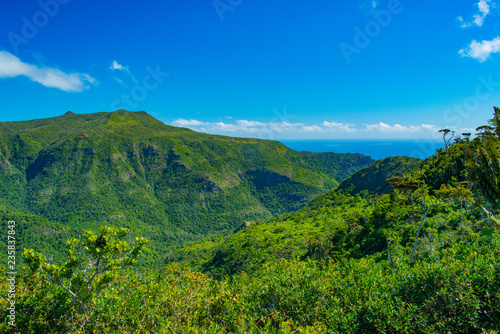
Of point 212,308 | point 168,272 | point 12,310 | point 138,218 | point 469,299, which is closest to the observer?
point 469,299

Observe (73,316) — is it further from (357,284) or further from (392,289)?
(392,289)

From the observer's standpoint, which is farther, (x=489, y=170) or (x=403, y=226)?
(x=403, y=226)

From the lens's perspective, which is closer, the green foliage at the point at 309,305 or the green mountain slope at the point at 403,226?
the green foliage at the point at 309,305

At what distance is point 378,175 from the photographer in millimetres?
87438

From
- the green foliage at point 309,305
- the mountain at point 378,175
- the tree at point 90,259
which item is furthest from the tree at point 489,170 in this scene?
the mountain at point 378,175

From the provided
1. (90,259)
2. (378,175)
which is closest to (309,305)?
(90,259)

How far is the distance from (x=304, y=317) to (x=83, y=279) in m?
7.65

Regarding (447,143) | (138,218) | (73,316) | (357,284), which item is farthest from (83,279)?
(138,218)

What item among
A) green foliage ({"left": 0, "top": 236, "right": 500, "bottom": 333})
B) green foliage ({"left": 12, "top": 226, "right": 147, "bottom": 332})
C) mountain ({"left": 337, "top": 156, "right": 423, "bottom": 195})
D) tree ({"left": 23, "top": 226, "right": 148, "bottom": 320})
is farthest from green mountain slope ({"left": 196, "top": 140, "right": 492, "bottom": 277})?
tree ({"left": 23, "top": 226, "right": 148, "bottom": 320})

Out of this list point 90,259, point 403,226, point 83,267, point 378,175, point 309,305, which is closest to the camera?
point 90,259

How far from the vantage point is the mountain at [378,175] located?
250ft

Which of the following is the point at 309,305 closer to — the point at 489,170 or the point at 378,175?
the point at 489,170

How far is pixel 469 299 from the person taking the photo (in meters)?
6.87

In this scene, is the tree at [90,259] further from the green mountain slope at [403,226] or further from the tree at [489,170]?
the tree at [489,170]
